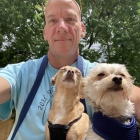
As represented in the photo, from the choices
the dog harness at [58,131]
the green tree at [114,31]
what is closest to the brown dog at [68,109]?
the dog harness at [58,131]

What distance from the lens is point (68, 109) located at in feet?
3.83

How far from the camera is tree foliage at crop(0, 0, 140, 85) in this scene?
2252mm

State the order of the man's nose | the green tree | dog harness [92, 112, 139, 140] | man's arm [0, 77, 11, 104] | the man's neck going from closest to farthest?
1. dog harness [92, 112, 139, 140]
2. man's arm [0, 77, 11, 104]
3. the man's nose
4. the man's neck
5. the green tree

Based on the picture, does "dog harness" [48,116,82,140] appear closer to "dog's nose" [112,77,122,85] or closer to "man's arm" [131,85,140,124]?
"dog's nose" [112,77,122,85]

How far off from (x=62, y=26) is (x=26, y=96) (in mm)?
793

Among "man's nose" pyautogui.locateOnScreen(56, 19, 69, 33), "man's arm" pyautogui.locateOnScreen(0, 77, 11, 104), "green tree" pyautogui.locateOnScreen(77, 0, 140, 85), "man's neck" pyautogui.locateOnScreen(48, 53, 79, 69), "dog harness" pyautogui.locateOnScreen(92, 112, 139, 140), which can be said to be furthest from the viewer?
"green tree" pyautogui.locateOnScreen(77, 0, 140, 85)

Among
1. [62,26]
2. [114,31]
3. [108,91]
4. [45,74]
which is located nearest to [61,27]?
[62,26]

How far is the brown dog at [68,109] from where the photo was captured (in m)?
1.11

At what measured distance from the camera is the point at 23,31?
9.12ft

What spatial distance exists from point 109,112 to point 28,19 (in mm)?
2534

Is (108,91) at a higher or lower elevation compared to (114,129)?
higher

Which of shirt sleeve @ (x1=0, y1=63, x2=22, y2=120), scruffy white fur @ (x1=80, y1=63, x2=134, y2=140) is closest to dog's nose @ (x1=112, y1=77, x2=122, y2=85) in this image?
scruffy white fur @ (x1=80, y1=63, x2=134, y2=140)

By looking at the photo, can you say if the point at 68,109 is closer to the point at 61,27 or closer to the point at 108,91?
the point at 108,91

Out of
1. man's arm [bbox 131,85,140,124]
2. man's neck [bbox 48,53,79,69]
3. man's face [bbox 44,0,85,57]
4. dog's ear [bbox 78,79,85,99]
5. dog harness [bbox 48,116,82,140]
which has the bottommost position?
dog harness [bbox 48,116,82,140]
